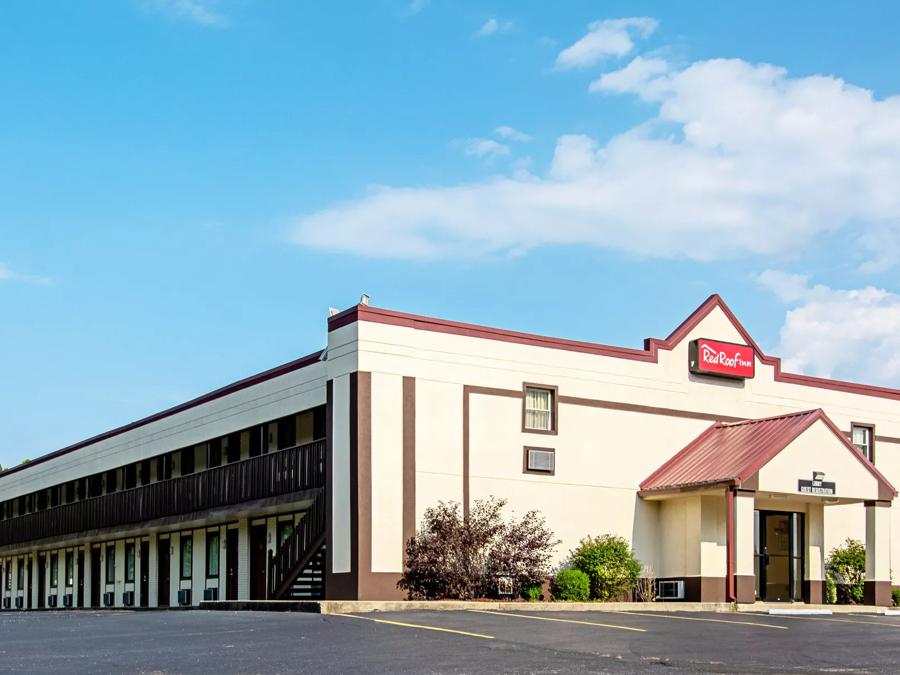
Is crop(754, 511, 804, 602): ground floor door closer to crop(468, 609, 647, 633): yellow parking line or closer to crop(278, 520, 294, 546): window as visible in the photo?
crop(468, 609, 647, 633): yellow parking line

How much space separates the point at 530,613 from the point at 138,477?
75.6 ft

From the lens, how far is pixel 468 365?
3050 cm

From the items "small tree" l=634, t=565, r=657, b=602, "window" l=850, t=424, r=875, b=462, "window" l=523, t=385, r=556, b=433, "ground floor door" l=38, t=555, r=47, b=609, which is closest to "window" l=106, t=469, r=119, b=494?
"ground floor door" l=38, t=555, r=47, b=609

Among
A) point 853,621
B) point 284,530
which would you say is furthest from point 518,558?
point 284,530

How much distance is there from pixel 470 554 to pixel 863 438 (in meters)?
15.0

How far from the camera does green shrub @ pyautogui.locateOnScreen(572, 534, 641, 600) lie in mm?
30703

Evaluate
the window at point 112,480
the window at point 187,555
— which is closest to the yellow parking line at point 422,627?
the window at point 187,555

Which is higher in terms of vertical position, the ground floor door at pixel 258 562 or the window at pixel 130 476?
the window at pixel 130 476

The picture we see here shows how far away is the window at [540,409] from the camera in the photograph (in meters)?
31.6

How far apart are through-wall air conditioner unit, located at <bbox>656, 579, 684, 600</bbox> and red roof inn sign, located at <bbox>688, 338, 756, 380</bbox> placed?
19.0ft

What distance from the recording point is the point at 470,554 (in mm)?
28719

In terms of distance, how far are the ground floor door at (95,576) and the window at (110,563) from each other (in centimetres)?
112

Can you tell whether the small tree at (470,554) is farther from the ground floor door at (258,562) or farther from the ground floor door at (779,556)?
the ground floor door at (258,562)

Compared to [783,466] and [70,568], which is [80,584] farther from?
[783,466]
